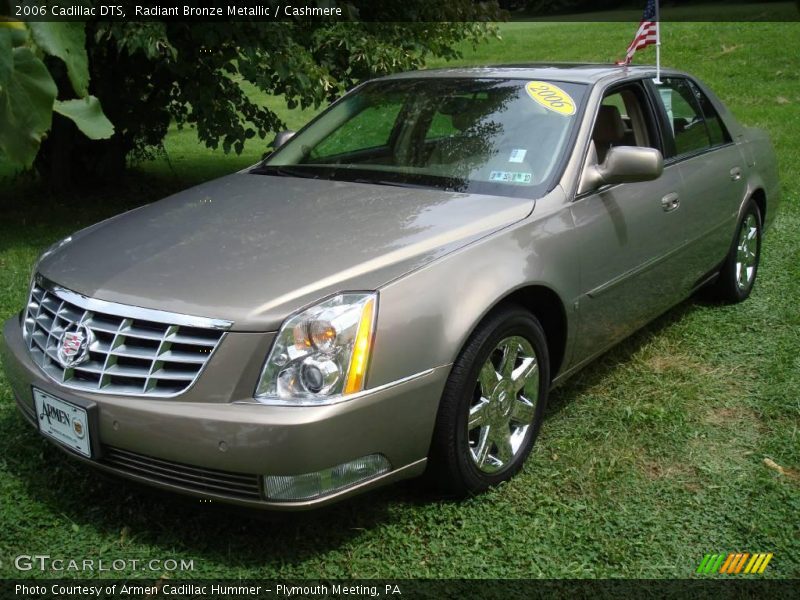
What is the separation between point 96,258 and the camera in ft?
9.97

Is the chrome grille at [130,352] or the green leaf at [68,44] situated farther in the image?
the chrome grille at [130,352]

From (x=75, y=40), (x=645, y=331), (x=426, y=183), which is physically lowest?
(x=645, y=331)

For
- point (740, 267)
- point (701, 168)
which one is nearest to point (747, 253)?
point (740, 267)

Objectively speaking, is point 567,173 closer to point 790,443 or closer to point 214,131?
point 790,443

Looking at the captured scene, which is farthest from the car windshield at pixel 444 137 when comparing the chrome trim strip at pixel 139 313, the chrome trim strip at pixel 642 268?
the chrome trim strip at pixel 139 313

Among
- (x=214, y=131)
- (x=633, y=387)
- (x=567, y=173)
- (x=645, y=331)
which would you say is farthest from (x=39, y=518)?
(x=214, y=131)

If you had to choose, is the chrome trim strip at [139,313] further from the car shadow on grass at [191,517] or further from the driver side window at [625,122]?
the driver side window at [625,122]

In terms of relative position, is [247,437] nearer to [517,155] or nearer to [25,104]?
[25,104]

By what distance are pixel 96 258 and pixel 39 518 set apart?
3.01 ft

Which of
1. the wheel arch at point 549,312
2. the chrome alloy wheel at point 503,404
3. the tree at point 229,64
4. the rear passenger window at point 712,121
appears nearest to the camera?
the chrome alloy wheel at point 503,404

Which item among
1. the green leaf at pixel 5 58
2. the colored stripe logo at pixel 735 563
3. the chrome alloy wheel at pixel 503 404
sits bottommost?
the colored stripe logo at pixel 735 563

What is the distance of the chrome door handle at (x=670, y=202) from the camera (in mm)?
4055

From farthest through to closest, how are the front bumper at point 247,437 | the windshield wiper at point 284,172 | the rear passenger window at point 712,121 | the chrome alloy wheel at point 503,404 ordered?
the rear passenger window at point 712,121 < the windshield wiper at point 284,172 < the chrome alloy wheel at point 503,404 < the front bumper at point 247,437

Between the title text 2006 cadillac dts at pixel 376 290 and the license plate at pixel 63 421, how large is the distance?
1 cm
